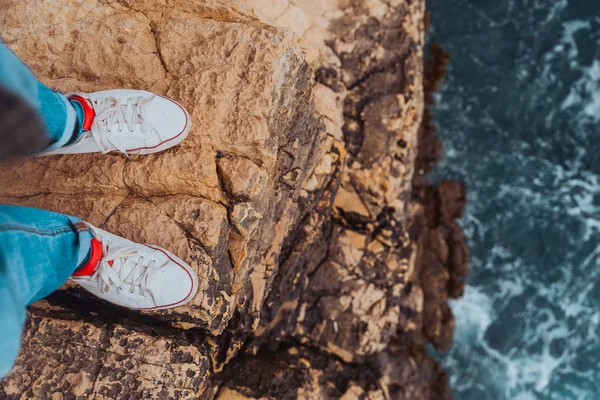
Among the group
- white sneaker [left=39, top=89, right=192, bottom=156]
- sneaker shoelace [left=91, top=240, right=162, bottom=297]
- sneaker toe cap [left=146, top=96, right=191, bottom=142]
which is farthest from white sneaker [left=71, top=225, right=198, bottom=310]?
sneaker toe cap [left=146, top=96, right=191, bottom=142]

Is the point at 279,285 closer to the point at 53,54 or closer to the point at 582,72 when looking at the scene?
A: the point at 53,54

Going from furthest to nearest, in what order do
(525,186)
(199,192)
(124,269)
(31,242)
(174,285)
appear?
(525,186)
(199,192)
(174,285)
(124,269)
(31,242)

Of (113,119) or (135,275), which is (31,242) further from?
(113,119)

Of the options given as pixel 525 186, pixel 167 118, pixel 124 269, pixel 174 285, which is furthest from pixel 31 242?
pixel 525 186

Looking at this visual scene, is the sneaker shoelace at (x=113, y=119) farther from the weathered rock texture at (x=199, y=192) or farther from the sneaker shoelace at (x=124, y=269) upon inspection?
the sneaker shoelace at (x=124, y=269)

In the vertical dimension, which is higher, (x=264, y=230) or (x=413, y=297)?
(x=264, y=230)

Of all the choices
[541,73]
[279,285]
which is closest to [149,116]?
[279,285]

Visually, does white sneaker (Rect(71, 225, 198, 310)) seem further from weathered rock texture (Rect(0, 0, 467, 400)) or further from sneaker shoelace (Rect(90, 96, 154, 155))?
sneaker shoelace (Rect(90, 96, 154, 155))
